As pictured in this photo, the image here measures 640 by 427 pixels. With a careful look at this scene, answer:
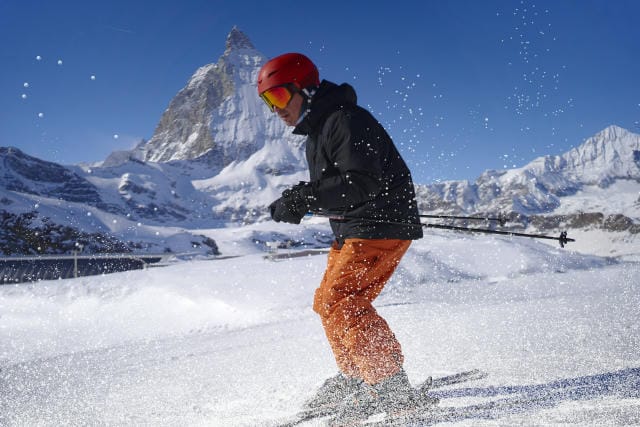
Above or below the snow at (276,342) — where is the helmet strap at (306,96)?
above

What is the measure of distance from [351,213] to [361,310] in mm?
522

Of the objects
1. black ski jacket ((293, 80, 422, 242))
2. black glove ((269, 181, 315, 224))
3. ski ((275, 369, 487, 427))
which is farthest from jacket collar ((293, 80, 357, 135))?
ski ((275, 369, 487, 427))

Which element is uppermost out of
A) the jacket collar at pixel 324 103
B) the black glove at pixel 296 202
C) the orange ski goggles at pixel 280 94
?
the orange ski goggles at pixel 280 94

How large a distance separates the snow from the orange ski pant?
1.40ft

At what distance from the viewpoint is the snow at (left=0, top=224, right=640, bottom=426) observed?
2445mm

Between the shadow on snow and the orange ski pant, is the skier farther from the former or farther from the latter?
the shadow on snow

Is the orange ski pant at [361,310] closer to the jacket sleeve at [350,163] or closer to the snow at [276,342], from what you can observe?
the jacket sleeve at [350,163]

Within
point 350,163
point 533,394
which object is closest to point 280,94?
point 350,163

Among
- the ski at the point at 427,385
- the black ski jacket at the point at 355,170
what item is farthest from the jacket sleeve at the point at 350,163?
the ski at the point at 427,385

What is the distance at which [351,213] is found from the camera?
2.43 metres

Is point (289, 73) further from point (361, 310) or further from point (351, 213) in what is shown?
point (361, 310)

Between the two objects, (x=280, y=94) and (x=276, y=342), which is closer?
(x=280, y=94)

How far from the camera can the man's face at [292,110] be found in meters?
2.56

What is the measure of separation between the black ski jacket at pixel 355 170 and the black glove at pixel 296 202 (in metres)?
0.03
